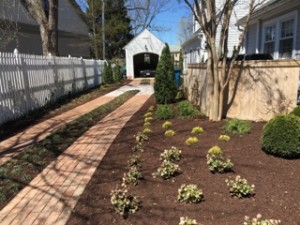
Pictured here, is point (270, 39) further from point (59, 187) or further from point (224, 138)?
point (59, 187)

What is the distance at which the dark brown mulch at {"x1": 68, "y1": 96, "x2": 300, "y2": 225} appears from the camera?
3279 mm

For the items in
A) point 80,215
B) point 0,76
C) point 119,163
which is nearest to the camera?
point 80,215

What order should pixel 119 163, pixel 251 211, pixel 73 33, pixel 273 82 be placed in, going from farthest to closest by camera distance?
pixel 73 33
pixel 273 82
pixel 119 163
pixel 251 211

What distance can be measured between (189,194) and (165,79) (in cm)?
701

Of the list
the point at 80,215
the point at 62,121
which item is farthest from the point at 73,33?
the point at 80,215

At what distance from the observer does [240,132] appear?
19.6 feet

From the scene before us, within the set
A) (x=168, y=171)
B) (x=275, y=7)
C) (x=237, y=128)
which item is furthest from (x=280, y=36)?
(x=168, y=171)

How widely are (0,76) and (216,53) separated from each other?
5.30m

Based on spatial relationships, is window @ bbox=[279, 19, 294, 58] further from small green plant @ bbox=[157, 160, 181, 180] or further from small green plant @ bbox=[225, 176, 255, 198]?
small green plant @ bbox=[225, 176, 255, 198]

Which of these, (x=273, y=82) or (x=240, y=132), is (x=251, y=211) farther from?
(x=273, y=82)

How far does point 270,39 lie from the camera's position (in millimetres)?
12977

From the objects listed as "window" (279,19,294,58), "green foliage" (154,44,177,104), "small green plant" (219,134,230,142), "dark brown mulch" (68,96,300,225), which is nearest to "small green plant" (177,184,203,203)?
"dark brown mulch" (68,96,300,225)

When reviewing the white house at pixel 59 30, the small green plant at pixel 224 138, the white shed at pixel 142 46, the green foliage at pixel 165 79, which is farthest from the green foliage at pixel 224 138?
the white shed at pixel 142 46

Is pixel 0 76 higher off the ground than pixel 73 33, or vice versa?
pixel 73 33
